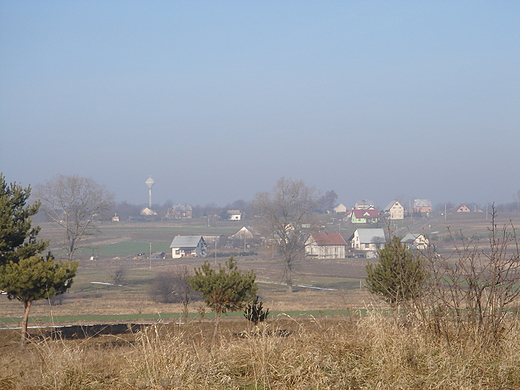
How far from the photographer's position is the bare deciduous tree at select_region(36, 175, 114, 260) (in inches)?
1917

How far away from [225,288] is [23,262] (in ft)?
22.2

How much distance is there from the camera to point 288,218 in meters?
49.3

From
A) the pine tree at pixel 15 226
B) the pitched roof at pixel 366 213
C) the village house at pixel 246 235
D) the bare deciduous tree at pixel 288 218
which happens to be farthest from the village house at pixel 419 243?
the pitched roof at pixel 366 213

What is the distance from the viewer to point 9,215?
61.9 ft

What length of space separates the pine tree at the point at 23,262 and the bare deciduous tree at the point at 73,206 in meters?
29.3

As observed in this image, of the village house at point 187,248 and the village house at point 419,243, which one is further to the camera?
the village house at point 187,248

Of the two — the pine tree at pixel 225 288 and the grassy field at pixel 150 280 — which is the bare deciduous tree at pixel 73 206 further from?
the pine tree at pixel 225 288

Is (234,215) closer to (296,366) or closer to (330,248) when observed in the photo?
(330,248)

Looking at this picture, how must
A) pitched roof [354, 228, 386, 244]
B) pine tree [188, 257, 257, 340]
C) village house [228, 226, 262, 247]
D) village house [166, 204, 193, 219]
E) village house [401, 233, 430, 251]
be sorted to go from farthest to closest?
village house [166, 204, 193, 219] < village house [228, 226, 262, 247] < pitched roof [354, 228, 386, 244] < pine tree [188, 257, 257, 340] < village house [401, 233, 430, 251]

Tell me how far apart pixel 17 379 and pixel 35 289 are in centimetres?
1255

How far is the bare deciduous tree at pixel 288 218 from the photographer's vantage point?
48188mm

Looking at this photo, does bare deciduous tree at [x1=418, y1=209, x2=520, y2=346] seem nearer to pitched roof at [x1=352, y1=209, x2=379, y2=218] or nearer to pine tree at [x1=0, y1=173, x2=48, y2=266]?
pine tree at [x1=0, y1=173, x2=48, y2=266]

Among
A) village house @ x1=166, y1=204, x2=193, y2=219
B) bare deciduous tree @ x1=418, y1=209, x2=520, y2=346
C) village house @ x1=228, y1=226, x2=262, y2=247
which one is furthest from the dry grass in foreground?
village house @ x1=166, y1=204, x2=193, y2=219

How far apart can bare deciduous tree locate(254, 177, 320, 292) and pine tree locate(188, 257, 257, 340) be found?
30.3 metres
